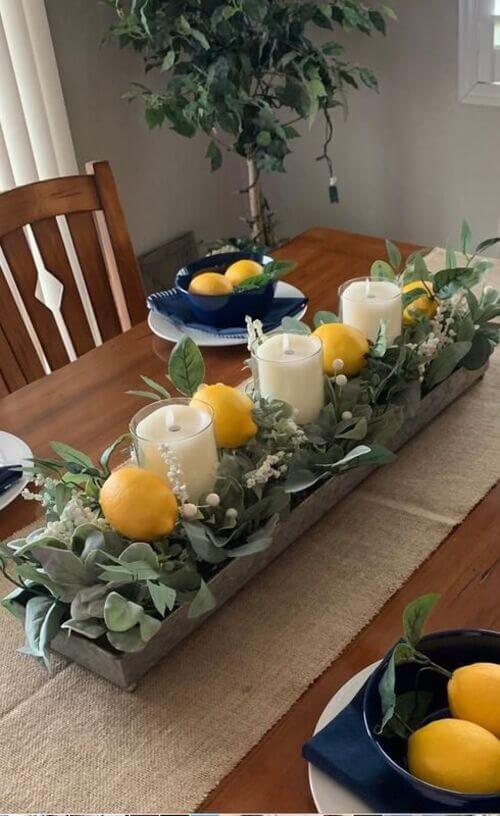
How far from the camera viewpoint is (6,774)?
2.43ft

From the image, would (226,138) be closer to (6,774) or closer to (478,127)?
(478,127)

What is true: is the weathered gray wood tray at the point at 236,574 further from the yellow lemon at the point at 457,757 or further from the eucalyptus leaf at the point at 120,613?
the yellow lemon at the point at 457,757

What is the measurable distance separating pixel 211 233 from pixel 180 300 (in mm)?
1438

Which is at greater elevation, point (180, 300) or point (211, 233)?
point (180, 300)

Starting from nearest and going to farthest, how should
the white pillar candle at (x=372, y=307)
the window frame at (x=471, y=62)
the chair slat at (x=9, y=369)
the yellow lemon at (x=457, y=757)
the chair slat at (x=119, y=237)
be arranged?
the yellow lemon at (x=457, y=757) → the white pillar candle at (x=372, y=307) → the chair slat at (x=9, y=369) → the chair slat at (x=119, y=237) → the window frame at (x=471, y=62)

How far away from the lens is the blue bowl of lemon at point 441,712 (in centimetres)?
62

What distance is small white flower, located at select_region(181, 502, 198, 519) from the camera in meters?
0.83

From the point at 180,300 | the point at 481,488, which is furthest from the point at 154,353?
the point at 481,488

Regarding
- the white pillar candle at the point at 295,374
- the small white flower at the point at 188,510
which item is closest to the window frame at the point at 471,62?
the white pillar candle at the point at 295,374

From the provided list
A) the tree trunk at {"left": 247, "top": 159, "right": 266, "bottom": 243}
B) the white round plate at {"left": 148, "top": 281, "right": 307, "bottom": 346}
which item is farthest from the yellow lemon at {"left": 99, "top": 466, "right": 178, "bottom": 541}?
the tree trunk at {"left": 247, "top": 159, "right": 266, "bottom": 243}

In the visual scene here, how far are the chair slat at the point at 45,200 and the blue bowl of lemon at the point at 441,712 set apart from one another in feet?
3.55

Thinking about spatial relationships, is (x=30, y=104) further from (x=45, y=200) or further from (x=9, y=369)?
(x=9, y=369)

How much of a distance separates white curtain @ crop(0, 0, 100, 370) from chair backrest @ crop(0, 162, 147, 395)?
0.30 metres

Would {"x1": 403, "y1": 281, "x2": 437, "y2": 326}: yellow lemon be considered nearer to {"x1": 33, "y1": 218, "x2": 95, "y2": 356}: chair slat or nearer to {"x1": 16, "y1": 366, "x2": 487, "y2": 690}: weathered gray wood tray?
{"x1": 16, "y1": 366, "x2": 487, "y2": 690}: weathered gray wood tray
